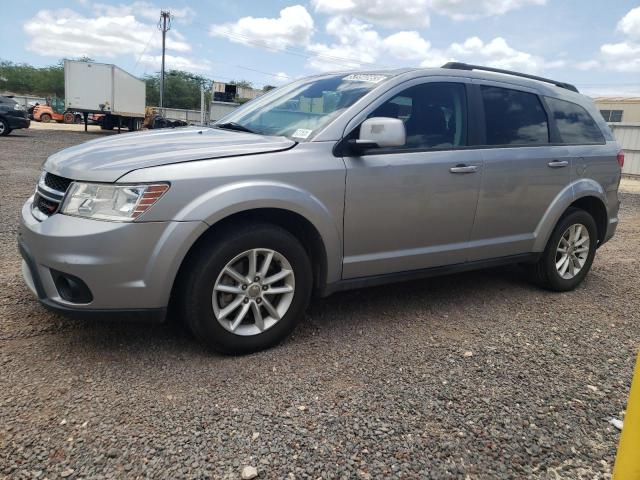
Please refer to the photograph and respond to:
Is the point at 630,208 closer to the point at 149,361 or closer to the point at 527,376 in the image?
the point at 527,376

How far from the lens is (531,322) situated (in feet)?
13.0

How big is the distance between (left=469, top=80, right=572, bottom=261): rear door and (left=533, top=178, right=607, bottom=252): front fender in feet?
0.16

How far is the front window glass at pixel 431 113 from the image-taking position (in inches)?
141

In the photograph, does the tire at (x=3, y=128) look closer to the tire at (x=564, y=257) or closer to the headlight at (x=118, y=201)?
the headlight at (x=118, y=201)

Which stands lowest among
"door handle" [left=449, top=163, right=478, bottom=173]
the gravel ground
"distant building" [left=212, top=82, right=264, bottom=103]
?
the gravel ground

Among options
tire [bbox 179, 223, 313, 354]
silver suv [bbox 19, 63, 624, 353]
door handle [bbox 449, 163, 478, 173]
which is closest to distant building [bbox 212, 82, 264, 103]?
silver suv [bbox 19, 63, 624, 353]

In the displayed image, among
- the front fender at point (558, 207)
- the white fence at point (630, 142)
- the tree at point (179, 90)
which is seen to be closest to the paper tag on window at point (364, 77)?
the front fender at point (558, 207)

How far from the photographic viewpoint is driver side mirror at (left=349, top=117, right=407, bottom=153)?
317cm

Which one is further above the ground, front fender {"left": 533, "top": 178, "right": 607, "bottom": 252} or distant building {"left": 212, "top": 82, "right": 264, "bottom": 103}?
distant building {"left": 212, "top": 82, "right": 264, "bottom": 103}

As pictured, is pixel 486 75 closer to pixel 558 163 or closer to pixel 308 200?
pixel 558 163

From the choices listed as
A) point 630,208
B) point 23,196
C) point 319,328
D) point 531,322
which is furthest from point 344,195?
point 630,208

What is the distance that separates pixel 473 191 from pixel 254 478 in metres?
2.58

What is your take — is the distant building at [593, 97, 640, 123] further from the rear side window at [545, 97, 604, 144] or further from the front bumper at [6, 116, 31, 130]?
the rear side window at [545, 97, 604, 144]

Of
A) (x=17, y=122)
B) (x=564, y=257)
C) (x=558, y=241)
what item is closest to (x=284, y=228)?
(x=558, y=241)
